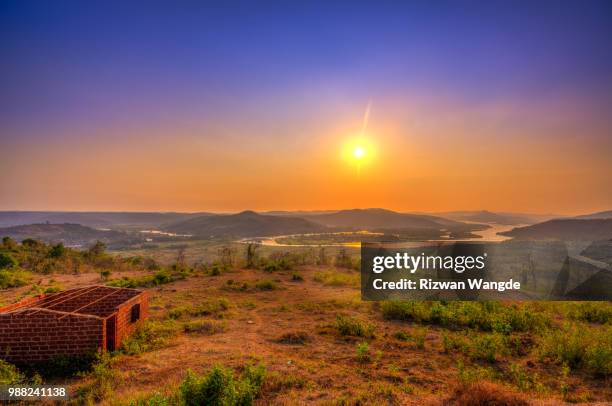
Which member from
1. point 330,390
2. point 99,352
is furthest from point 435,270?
point 99,352

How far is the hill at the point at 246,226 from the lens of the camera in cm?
9750

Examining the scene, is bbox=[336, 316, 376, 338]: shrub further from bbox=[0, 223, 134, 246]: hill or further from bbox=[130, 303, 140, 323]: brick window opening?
bbox=[0, 223, 134, 246]: hill

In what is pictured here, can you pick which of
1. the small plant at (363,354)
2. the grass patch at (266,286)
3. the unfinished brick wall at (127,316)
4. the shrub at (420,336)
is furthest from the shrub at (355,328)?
the grass patch at (266,286)

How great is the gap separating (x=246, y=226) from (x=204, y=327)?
93769mm

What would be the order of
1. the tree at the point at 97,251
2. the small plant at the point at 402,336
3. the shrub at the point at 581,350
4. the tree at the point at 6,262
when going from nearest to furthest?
the shrub at the point at 581,350 → the small plant at the point at 402,336 → the tree at the point at 6,262 → the tree at the point at 97,251

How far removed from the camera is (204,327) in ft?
33.9

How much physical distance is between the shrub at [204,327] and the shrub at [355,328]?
3503mm

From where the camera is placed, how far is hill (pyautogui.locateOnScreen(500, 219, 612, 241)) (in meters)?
46.5

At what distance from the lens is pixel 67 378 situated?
22.0 feet

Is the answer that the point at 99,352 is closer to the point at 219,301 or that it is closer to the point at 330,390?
the point at 330,390

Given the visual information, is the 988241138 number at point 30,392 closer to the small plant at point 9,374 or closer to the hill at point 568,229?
the small plant at point 9,374

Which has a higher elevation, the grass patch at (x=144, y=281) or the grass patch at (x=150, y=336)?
the grass patch at (x=150, y=336)

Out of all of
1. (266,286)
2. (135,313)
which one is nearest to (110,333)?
(135,313)

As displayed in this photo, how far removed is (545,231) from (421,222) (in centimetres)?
4100
